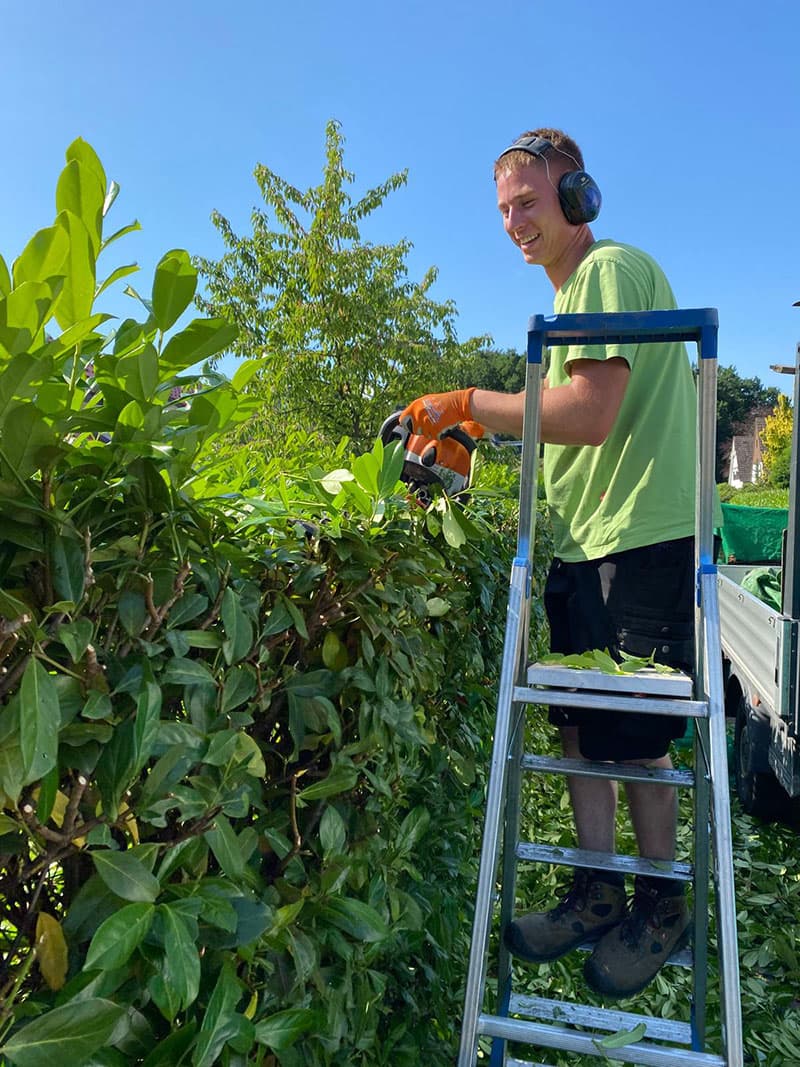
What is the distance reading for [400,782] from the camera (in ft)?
5.60

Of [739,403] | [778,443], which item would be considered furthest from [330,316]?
[739,403]

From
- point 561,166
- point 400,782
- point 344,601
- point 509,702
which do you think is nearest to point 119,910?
point 344,601

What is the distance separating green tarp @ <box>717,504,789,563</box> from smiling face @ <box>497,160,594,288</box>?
7.19 meters

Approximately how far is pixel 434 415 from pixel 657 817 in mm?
1359

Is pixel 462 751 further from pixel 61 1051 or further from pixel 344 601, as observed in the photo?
pixel 61 1051

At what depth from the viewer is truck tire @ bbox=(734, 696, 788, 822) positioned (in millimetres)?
4457

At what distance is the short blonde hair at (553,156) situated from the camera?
2531 mm

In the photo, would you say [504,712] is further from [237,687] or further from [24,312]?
[24,312]

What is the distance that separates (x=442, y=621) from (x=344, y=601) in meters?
0.77

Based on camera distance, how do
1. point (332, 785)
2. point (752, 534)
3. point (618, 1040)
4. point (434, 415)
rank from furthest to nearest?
1. point (752, 534)
2. point (434, 415)
3. point (618, 1040)
4. point (332, 785)

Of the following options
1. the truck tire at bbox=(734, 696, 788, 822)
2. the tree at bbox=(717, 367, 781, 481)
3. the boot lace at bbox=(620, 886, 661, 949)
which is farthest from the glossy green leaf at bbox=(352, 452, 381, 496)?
the tree at bbox=(717, 367, 781, 481)

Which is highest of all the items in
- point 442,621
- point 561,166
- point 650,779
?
point 561,166

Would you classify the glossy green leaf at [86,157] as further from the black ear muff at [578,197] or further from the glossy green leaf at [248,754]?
the black ear muff at [578,197]

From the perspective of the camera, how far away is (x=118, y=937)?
842 mm
